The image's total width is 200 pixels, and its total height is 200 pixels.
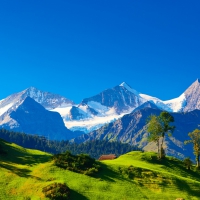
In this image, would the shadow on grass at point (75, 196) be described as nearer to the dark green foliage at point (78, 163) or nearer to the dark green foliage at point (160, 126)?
the dark green foliage at point (78, 163)

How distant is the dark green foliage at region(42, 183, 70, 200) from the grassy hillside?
88cm

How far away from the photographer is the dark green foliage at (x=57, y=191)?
47.4 m

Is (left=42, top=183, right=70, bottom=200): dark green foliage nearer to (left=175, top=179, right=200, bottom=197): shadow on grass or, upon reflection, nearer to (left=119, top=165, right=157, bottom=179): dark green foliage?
(left=119, top=165, right=157, bottom=179): dark green foliage

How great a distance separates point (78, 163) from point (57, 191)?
14672 mm

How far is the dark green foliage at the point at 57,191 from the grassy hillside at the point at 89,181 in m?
0.88

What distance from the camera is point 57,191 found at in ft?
158

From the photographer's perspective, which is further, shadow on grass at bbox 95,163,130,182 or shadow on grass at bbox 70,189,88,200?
shadow on grass at bbox 95,163,130,182

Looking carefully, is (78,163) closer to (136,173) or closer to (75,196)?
(136,173)

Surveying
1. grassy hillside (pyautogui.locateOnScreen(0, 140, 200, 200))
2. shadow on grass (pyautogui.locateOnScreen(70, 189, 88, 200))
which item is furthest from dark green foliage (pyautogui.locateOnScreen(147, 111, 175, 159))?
shadow on grass (pyautogui.locateOnScreen(70, 189, 88, 200))

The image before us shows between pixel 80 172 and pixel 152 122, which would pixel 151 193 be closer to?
pixel 80 172

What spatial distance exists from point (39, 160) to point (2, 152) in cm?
784

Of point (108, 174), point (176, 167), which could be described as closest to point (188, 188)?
point (108, 174)

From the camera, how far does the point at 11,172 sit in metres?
54.8

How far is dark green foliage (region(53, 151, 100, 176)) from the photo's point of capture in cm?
6034
